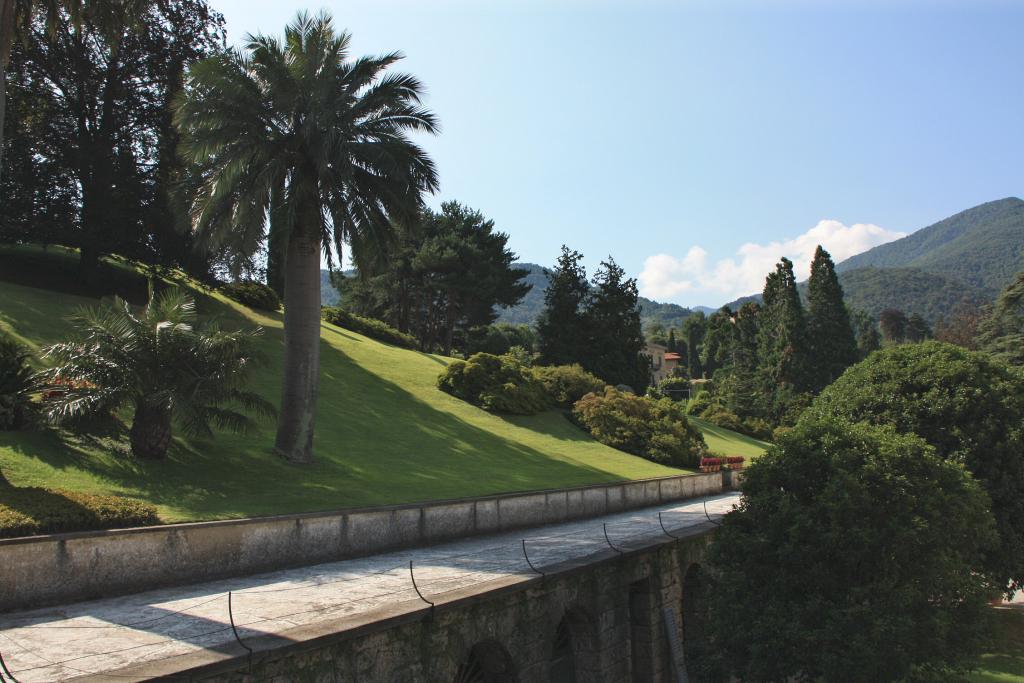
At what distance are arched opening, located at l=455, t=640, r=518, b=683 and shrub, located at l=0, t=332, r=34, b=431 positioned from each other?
12.5 m

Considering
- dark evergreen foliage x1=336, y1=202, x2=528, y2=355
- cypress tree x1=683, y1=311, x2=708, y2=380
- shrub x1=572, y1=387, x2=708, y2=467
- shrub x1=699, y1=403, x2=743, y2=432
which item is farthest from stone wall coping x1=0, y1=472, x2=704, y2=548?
cypress tree x1=683, y1=311, x2=708, y2=380

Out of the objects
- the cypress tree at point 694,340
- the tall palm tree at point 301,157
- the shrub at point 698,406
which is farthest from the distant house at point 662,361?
the tall palm tree at point 301,157

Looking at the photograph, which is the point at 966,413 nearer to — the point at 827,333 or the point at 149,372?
the point at 149,372

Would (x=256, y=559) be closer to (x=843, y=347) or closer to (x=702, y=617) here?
(x=702, y=617)

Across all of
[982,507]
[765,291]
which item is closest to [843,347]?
[765,291]

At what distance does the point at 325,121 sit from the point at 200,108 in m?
3.52

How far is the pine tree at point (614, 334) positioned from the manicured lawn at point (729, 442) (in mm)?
5567

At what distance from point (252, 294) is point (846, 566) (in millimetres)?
35180

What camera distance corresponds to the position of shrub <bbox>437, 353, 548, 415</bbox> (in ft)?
123

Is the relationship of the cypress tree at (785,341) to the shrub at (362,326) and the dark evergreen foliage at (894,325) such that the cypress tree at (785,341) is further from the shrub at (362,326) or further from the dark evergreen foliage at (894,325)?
the dark evergreen foliage at (894,325)

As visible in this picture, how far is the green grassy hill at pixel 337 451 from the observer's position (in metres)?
17.6

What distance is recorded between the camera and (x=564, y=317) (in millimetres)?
55219

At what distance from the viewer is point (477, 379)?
1507 inches

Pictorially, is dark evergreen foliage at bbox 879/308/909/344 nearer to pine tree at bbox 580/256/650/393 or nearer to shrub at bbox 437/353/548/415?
pine tree at bbox 580/256/650/393
